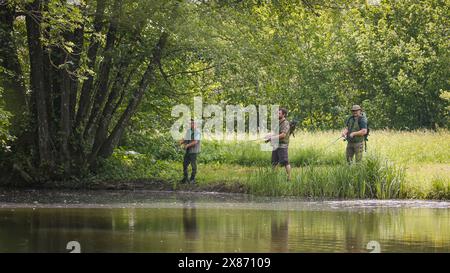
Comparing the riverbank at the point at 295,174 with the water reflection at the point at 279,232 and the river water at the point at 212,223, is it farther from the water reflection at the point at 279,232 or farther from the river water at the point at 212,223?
the water reflection at the point at 279,232

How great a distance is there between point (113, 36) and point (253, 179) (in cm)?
495

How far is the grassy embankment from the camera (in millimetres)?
19500

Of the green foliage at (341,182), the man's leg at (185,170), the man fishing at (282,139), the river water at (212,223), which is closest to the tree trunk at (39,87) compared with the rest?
the river water at (212,223)

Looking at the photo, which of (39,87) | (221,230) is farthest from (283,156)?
(221,230)

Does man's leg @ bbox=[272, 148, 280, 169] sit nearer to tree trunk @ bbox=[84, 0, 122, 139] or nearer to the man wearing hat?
the man wearing hat

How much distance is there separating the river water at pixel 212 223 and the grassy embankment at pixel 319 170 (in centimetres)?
69

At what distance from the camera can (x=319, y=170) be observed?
20516 millimetres

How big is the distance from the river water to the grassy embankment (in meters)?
0.69

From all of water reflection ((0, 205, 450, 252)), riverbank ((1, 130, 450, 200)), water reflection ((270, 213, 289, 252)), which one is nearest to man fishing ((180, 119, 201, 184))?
riverbank ((1, 130, 450, 200))

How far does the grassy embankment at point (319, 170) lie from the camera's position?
19.5 metres

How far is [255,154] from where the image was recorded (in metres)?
27.0

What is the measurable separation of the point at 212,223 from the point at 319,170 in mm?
6804

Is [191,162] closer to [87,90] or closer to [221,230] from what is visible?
[87,90]

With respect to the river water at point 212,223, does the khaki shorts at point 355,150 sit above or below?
above
